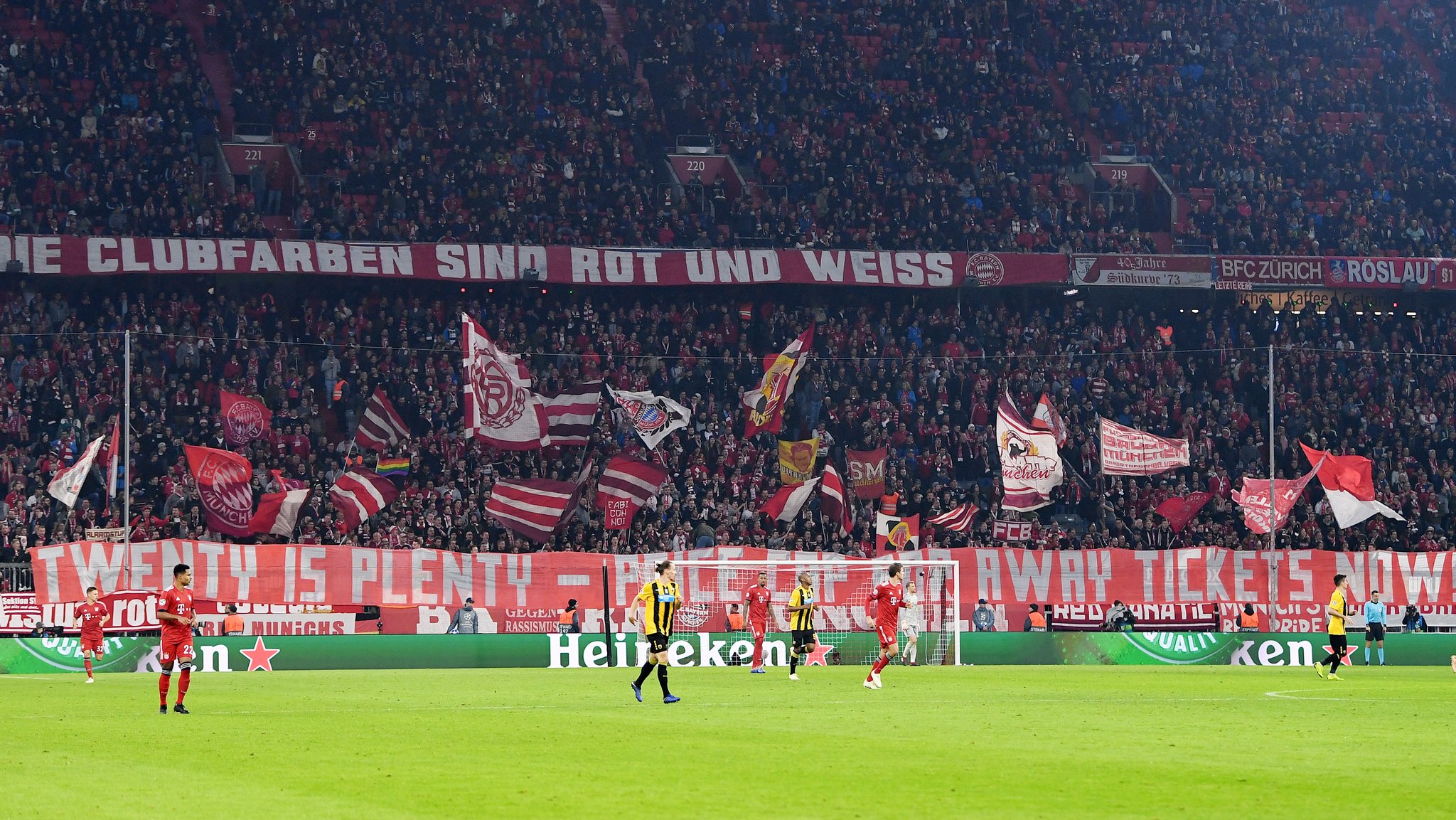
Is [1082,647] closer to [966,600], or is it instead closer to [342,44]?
[966,600]

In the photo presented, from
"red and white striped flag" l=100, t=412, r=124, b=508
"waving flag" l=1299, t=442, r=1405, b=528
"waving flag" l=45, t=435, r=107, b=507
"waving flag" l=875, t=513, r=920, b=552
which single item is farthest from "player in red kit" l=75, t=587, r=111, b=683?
"waving flag" l=1299, t=442, r=1405, b=528

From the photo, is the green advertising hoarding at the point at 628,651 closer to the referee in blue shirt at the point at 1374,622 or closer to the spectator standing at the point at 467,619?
the referee in blue shirt at the point at 1374,622

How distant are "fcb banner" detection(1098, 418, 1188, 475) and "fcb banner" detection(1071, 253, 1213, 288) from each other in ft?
37.4

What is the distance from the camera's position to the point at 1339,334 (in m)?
56.6

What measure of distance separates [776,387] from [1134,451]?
8911 mm

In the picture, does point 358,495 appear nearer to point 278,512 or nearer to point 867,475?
point 278,512

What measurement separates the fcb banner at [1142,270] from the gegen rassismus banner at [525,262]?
0.74 m

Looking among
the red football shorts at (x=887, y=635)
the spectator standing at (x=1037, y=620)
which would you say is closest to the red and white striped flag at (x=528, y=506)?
the spectator standing at (x=1037, y=620)

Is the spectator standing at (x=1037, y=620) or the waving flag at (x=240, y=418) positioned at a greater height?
the waving flag at (x=240, y=418)

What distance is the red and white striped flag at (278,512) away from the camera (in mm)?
42625

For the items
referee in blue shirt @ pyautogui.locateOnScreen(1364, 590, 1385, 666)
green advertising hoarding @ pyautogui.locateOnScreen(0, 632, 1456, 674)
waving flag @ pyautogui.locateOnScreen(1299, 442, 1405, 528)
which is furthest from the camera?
waving flag @ pyautogui.locateOnScreen(1299, 442, 1405, 528)

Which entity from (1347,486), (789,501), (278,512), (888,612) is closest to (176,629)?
(888,612)

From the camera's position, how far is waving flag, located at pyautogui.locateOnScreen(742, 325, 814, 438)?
150ft

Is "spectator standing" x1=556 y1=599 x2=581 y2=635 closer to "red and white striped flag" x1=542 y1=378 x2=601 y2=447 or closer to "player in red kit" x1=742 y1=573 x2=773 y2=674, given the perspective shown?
"red and white striped flag" x1=542 y1=378 x2=601 y2=447
